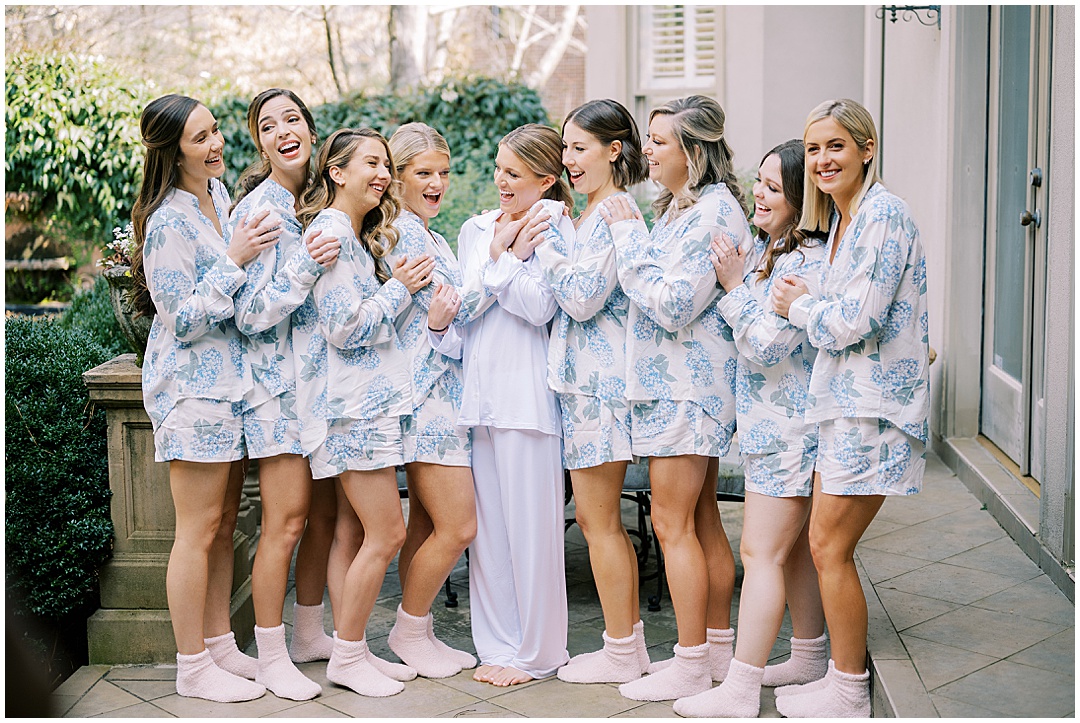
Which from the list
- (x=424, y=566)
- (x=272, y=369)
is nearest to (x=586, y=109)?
(x=272, y=369)

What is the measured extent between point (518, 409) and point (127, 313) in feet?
5.10

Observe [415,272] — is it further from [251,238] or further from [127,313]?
[127,313]

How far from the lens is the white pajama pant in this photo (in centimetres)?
373

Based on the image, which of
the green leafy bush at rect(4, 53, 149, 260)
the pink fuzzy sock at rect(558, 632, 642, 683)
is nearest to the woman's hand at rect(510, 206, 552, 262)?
the pink fuzzy sock at rect(558, 632, 642, 683)

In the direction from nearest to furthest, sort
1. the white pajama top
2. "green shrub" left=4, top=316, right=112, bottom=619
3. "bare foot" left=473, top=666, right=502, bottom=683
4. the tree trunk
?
the white pajama top
"bare foot" left=473, top=666, right=502, bottom=683
"green shrub" left=4, top=316, right=112, bottom=619
the tree trunk

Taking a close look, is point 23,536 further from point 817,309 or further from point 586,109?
point 817,309

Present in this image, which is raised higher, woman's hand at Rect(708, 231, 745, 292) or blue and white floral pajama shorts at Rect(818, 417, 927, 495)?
woman's hand at Rect(708, 231, 745, 292)

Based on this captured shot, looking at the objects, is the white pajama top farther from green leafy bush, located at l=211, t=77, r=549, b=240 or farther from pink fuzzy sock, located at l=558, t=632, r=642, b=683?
green leafy bush, located at l=211, t=77, r=549, b=240

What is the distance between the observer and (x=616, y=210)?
11.7 feet

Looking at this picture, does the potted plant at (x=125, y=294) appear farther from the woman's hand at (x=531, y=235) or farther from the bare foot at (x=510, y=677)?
the bare foot at (x=510, y=677)

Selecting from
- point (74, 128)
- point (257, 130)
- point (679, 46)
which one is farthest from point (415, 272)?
point (74, 128)

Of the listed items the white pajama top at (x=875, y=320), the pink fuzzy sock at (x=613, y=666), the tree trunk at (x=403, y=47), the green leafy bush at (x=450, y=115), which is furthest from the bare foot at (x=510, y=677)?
the tree trunk at (x=403, y=47)

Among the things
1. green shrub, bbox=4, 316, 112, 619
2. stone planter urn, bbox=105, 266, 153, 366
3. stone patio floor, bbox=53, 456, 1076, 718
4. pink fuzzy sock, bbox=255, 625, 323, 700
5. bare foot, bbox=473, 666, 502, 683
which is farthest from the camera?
stone planter urn, bbox=105, 266, 153, 366

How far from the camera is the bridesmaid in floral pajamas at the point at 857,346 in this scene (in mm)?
3047
